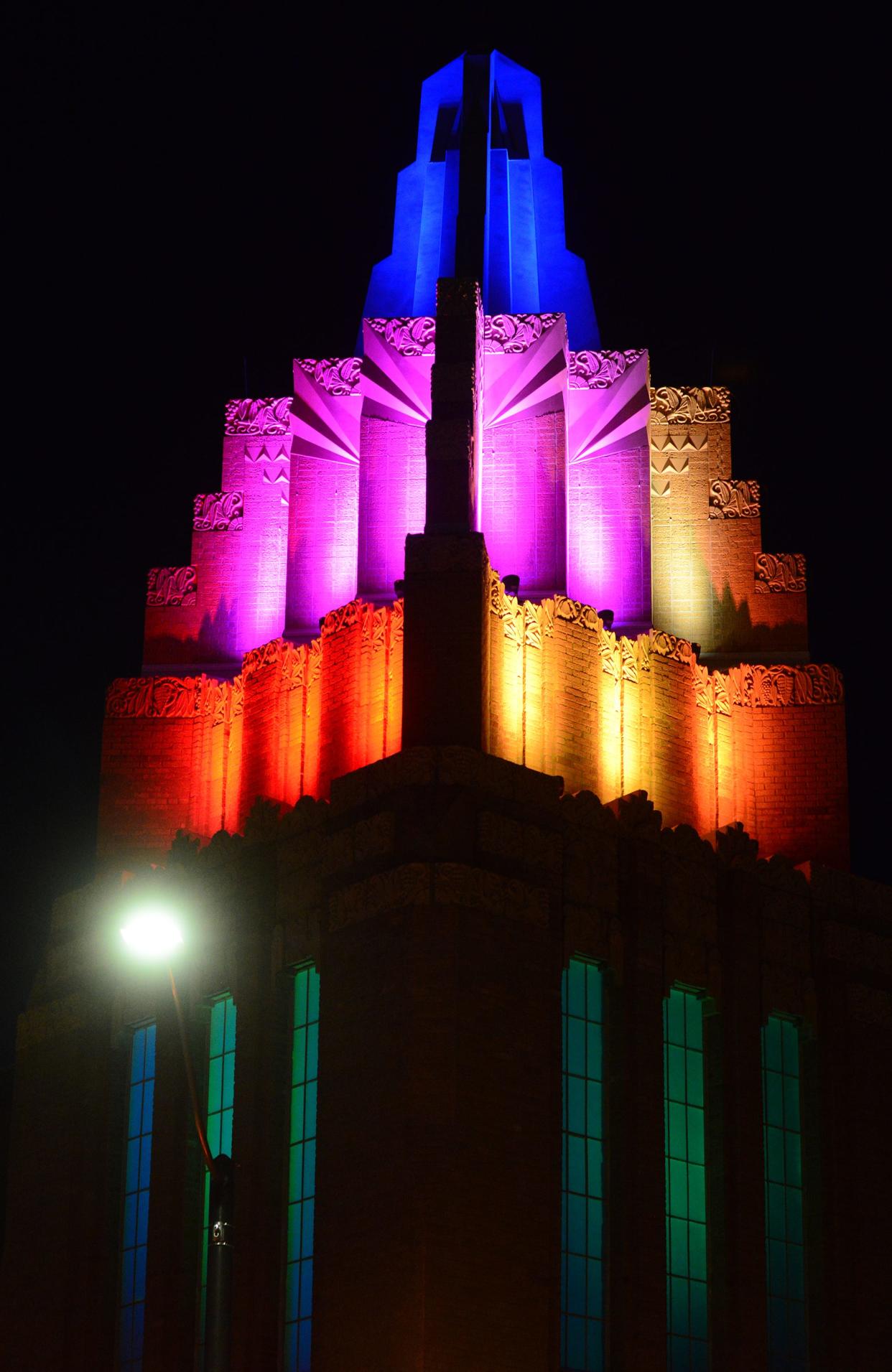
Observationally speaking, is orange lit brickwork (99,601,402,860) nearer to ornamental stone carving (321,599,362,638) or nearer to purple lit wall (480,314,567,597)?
ornamental stone carving (321,599,362,638)

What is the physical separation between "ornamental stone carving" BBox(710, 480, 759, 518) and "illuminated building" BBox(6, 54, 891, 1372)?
6 cm

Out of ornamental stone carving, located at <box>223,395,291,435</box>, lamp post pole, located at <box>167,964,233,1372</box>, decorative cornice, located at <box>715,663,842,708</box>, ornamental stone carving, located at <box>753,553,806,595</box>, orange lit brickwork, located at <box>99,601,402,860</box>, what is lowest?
lamp post pole, located at <box>167,964,233,1372</box>

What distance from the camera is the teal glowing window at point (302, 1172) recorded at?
105 ft

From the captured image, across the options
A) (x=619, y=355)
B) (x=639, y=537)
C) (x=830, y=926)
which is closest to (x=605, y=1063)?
(x=830, y=926)

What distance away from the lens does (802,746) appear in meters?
38.2

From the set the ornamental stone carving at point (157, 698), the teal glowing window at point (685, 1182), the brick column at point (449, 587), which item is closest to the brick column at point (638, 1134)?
the teal glowing window at point (685, 1182)

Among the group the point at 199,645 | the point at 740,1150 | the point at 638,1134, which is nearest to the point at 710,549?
the point at 199,645

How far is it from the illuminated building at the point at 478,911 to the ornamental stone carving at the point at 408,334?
5 centimetres

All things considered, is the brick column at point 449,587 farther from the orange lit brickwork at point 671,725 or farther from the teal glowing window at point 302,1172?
the teal glowing window at point 302,1172

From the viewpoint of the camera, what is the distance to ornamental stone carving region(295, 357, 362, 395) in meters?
40.7

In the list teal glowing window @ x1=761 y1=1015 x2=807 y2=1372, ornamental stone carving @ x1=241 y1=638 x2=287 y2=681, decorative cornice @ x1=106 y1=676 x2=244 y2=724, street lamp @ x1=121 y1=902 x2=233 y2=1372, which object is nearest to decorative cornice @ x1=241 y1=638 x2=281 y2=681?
ornamental stone carving @ x1=241 y1=638 x2=287 y2=681

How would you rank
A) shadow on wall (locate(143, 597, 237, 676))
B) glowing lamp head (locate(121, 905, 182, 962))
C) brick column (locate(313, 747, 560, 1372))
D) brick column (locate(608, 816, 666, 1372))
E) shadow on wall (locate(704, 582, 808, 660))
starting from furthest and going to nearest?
1. shadow on wall (locate(143, 597, 237, 676))
2. shadow on wall (locate(704, 582, 808, 660))
3. brick column (locate(608, 816, 666, 1372))
4. brick column (locate(313, 747, 560, 1372))
5. glowing lamp head (locate(121, 905, 182, 962))

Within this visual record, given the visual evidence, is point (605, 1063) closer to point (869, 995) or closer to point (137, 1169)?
point (869, 995)

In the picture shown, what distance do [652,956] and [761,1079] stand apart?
270 centimetres
